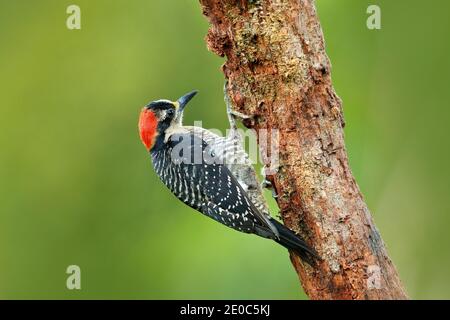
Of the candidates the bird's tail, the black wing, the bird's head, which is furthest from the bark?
the bird's head

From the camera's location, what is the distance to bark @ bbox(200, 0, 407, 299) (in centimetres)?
432

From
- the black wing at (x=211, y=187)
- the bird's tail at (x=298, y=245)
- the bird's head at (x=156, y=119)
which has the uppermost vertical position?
the bird's head at (x=156, y=119)

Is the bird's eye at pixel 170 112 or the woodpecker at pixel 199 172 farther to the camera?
Answer: the bird's eye at pixel 170 112

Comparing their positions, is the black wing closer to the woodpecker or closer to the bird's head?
the woodpecker

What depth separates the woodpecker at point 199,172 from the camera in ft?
16.5

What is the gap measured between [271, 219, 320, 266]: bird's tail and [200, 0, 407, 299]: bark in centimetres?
5

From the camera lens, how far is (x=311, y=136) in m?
4.39

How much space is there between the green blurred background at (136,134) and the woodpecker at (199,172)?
2111mm

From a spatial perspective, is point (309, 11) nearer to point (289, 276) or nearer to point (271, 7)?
point (271, 7)

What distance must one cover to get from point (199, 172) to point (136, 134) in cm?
316

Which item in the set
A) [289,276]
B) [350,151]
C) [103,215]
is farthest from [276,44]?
[103,215]

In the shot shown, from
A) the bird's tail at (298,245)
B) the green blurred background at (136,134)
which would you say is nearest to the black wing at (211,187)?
the bird's tail at (298,245)

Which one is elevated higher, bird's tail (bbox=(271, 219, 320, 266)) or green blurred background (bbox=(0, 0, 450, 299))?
green blurred background (bbox=(0, 0, 450, 299))

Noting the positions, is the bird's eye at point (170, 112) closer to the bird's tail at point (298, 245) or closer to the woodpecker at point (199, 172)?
the woodpecker at point (199, 172)
